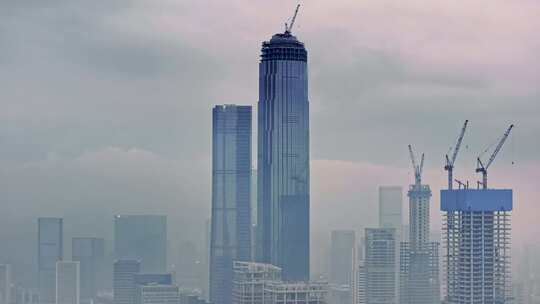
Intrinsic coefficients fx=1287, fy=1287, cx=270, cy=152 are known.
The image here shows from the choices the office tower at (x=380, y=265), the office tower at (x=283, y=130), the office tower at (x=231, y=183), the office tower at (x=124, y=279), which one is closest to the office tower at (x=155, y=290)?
the office tower at (x=124, y=279)

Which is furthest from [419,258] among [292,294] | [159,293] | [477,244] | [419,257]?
[292,294]

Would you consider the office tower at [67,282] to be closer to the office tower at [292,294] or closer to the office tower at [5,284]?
the office tower at [5,284]

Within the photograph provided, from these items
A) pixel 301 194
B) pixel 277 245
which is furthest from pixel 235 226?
pixel 301 194

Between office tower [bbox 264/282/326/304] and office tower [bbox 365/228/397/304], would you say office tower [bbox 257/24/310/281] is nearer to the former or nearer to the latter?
office tower [bbox 365/228/397/304]

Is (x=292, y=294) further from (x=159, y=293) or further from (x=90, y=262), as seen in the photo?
(x=90, y=262)

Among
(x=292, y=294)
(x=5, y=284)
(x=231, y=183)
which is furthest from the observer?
(x=231, y=183)

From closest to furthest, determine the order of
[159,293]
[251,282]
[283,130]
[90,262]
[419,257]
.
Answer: [251,282] < [90,262] < [159,293] < [419,257] < [283,130]
